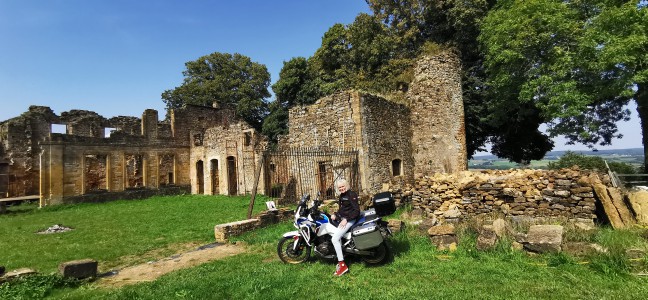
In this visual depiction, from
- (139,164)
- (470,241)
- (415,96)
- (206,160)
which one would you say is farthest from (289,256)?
(139,164)

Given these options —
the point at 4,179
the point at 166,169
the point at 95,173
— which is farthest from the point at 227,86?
the point at 4,179

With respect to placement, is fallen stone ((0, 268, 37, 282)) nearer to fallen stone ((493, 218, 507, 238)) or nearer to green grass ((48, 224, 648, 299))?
green grass ((48, 224, 648, 299))

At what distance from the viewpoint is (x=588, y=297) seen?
13.2ft

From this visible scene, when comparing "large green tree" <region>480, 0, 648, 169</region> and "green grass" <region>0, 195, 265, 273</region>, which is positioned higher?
"large green tree" <region>480, 0, 648, 169</region>

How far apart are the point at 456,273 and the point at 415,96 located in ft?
43.1

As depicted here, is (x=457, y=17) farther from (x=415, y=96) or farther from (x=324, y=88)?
(x=324, y=88)

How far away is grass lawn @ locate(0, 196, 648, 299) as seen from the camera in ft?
Result: 14.3

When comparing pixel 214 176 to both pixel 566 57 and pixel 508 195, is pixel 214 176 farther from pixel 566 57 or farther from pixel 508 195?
pixel 566 57

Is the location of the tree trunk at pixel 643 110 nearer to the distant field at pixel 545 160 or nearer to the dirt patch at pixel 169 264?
the distant field at pixel 545 160

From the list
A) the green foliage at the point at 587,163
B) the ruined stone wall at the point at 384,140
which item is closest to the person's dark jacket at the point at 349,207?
the ruined stone wall at the point at 384,140

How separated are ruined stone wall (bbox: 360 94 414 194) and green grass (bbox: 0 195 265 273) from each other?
5.14m

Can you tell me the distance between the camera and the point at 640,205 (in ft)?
22.1

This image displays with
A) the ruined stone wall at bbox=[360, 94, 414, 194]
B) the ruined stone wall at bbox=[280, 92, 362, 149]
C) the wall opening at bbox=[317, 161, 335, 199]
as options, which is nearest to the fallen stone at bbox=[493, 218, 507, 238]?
the ruined stone wall at bbox=[360, 94, 414, 194]

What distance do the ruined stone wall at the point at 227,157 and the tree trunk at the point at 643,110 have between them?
60.9 feet
